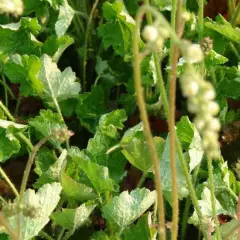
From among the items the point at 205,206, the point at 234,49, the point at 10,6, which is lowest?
the point at 205,206

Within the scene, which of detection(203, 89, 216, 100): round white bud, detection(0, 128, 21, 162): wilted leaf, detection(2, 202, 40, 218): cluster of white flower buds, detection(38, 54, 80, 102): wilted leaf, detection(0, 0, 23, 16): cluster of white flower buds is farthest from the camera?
detection(38, 54, 80, 102): wilted leaf

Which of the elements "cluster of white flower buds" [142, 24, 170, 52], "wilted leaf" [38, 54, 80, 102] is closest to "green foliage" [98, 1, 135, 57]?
"wilted leaf" [38, 54, 80, 102]

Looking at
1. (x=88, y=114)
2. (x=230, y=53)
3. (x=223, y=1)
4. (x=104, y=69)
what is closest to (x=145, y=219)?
(x=88, y=114)

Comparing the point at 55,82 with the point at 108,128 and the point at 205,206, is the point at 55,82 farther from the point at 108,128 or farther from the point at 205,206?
the point at 205,206

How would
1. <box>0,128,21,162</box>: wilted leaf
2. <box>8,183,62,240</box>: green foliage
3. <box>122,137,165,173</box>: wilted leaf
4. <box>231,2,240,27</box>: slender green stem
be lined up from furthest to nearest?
1. <box>231,2,240,27</box>: slender green stem
2. <box>0,128,21,162</box>: wilted leaf
3. <box>122,137,165,173</box>: wilted leaf
4. <box>8,183,62,240</box>: green foliage

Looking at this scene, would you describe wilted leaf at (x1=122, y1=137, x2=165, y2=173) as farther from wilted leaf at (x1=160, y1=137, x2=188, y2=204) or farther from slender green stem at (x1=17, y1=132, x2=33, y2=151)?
slender green stem at (x1=17, y1=132, x2=33, y2=151)

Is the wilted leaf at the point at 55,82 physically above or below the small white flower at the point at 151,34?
below

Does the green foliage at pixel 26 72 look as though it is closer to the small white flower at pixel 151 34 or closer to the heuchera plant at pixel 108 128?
the heuchera plant at pixel 108 128

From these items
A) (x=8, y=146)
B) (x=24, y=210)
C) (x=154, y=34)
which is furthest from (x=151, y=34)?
(x=8, y=146)

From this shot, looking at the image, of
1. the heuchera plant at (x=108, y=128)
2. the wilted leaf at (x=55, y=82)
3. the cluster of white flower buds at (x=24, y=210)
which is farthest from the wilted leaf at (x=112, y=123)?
the cluster of white flower buds at (x=24, y=210)
